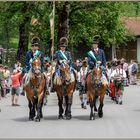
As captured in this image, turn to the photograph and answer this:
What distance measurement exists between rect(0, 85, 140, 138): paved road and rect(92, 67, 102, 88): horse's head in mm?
1108

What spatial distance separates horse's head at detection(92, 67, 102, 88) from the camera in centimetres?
2014

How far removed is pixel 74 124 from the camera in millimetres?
19141

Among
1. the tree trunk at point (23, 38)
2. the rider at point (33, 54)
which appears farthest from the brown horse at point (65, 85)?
the tree trunk at point (23, 38)

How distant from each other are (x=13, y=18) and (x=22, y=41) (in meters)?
1.98

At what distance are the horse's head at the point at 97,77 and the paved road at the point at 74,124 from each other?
1.11 meters

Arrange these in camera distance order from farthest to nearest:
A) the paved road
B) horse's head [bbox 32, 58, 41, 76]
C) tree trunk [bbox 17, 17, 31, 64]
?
tree trunk [bbox 17, 17, 31, 64] → horse's head [bbox 32, 58, 41, 76] → the paved road

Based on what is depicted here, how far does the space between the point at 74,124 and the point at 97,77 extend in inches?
74.3

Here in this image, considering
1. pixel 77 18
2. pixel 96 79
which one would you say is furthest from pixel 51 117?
pixel 77 18

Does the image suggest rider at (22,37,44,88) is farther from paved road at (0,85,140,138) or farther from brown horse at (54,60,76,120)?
paved road at (0,85,140,138)

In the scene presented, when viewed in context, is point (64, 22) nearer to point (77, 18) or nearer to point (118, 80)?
point (77, 18)

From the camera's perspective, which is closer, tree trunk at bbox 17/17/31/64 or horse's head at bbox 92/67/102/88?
horse's head at bbox 92/67/102/88

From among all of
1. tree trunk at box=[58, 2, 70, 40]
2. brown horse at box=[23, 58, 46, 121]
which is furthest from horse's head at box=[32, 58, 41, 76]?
tree trunk at box=[58, 2, 70, 40]

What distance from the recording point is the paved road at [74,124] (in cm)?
1678

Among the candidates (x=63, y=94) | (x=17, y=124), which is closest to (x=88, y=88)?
(x=63, y=94)
